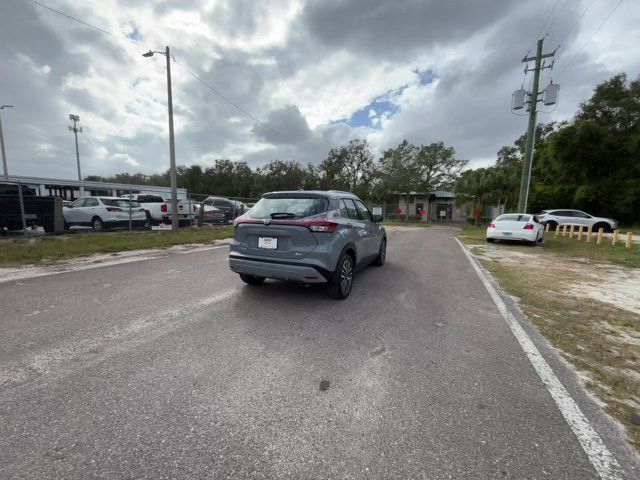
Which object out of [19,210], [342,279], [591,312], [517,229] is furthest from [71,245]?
[517,229]

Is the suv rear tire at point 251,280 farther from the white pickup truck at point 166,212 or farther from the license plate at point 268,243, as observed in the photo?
the white pickup truck at point 166,212

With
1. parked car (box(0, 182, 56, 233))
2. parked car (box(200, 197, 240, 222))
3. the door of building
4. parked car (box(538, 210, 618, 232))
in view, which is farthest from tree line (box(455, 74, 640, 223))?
parked car (box(0, 182, 56, 233))

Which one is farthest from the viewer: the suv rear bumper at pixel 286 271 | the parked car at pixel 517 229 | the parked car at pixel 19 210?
the parked car at pixel 517 229

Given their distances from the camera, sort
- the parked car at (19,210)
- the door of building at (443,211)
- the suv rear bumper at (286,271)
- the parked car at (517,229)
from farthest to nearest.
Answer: the door of building at (443,211), the parked car at (517,229), the parked car at (19,210), the suv rear bumper at (286,271)

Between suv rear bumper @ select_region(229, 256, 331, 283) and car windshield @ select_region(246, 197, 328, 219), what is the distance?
0.71 m

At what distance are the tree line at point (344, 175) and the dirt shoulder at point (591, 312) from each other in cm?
2895

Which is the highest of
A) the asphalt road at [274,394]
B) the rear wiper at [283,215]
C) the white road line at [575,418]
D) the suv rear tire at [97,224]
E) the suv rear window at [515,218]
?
the rear wiper at [283,215]

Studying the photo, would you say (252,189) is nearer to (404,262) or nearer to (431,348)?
(404,262)

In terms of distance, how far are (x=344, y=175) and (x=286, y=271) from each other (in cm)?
5112

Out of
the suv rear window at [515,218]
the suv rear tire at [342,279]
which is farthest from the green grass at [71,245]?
the suv rear window at [515,218]

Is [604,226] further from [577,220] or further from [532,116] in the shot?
[532,116]

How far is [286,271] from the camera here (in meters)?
4.29

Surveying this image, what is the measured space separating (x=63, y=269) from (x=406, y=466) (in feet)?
24.9

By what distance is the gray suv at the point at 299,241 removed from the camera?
167 inches
